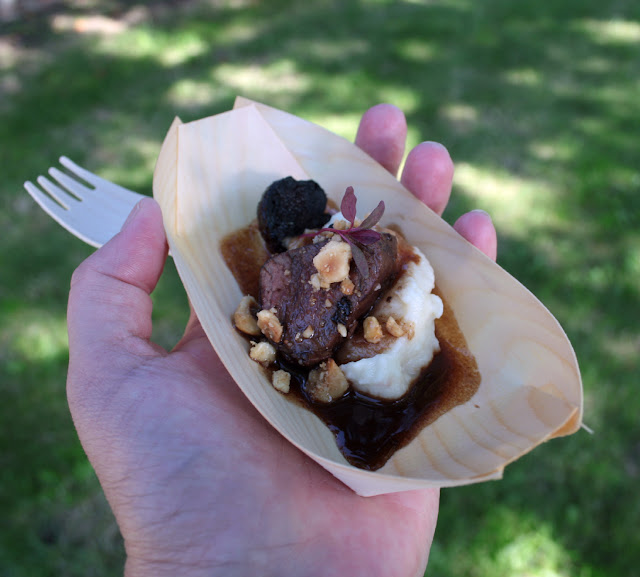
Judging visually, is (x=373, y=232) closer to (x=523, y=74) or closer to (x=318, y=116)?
(x=318, y=116)

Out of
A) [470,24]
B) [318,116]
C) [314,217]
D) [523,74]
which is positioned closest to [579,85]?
[523,74]

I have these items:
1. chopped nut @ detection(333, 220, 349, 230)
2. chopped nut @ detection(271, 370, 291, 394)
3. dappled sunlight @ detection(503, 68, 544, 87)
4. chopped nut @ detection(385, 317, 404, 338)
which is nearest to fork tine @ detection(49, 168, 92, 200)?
chopped nut @ detection(333, 220, 349, 230)

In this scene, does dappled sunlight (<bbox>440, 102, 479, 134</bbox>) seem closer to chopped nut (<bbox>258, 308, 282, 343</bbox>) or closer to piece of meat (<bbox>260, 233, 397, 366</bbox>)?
piece of meat (<bbox>260, 233, 397, 366</bbox>)

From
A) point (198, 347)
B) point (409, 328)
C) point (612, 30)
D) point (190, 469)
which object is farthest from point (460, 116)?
point (190, 469)

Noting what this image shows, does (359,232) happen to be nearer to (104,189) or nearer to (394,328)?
(394,328)

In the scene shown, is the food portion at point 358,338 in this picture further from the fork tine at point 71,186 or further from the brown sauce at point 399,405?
the fork tine at point 71,186
